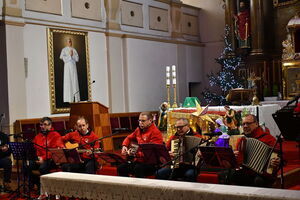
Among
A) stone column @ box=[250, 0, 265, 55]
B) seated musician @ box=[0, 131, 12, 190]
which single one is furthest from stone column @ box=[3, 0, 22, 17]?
stone column @ box=[250, 0, 265, 55]

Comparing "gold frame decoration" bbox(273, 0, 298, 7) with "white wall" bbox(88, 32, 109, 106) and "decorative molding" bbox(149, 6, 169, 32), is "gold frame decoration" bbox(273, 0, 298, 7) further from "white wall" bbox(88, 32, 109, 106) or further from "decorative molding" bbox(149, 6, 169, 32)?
"white wall" bbox(88, 32, 109, 106)

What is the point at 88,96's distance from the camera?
1395 cm

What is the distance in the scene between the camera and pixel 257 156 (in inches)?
222

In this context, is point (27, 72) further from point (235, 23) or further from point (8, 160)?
point (235, 23)

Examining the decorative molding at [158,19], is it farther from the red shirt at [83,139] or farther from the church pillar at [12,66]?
the red shirt at [83,139]

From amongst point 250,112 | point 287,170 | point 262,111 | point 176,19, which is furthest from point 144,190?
point 176,19

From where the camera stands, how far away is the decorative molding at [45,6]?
40.7ft

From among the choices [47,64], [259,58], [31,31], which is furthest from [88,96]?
[259,58]

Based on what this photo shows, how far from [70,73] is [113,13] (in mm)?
2732

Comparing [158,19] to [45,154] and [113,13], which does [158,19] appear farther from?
[45,154]

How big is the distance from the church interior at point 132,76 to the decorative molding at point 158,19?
1.6 inches

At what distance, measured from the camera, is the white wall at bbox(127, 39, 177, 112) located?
15688mm

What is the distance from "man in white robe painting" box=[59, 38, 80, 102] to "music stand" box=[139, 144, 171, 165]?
6927mm

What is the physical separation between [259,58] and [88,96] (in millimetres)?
6115
